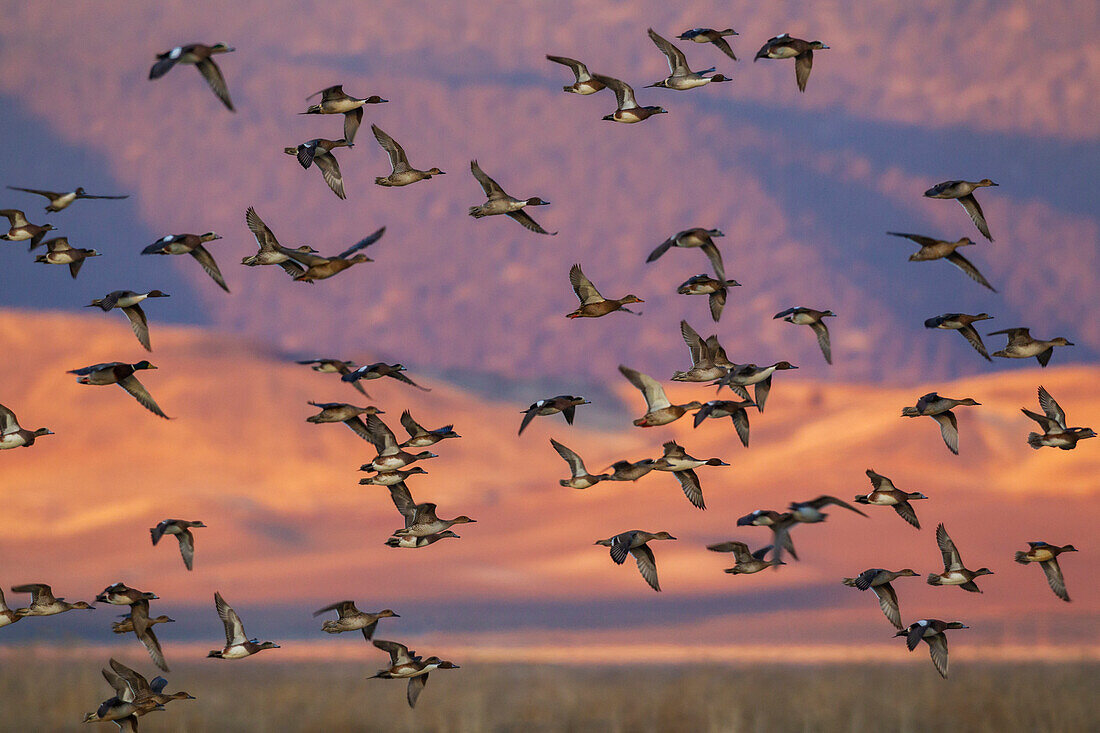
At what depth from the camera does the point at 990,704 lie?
183ft

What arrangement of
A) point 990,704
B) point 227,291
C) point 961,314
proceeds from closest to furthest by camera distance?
point 227,291 < point 961,314 < point 990,704

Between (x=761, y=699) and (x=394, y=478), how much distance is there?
36.5 meters

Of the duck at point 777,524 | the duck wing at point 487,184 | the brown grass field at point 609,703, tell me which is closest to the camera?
the duck at point 777,524

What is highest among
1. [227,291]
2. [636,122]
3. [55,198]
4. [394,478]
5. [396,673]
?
[636,122]

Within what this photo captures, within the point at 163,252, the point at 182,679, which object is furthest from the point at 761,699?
the point at 163,252

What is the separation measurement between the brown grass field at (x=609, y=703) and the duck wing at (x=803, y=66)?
26.2 meters

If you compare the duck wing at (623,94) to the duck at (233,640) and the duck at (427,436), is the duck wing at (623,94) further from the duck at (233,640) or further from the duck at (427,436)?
the duck at (233,640)

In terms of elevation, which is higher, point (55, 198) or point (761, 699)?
Answer: point (55, 198)

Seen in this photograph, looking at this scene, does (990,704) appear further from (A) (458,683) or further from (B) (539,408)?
(B) (539,408)

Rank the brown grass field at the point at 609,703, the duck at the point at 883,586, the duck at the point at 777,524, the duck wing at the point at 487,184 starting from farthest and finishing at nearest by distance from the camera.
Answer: the brown grass field at the point at 609,703 → the duck wing at the point at 487,184 → the duck at the point at 883,586 → the duck at the point at 777,524

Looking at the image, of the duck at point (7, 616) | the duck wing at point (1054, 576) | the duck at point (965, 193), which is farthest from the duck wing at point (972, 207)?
the duck at point (7, 616)

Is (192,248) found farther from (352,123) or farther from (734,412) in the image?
(734,412)

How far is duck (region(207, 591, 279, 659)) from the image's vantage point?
2627 centimetres

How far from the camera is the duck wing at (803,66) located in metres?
27.1
